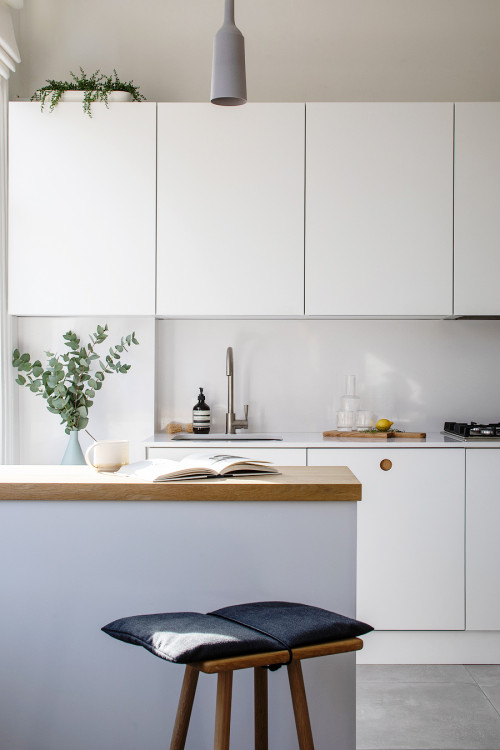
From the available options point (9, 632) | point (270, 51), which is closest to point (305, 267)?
point (270, 51)

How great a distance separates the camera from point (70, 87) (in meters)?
3.52

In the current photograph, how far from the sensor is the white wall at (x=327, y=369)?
A: 12.6 feet

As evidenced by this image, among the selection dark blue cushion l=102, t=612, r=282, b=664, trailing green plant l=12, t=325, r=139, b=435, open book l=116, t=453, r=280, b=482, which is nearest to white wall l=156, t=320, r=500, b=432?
trailing green plant l=12, t=325, r=139, b=435

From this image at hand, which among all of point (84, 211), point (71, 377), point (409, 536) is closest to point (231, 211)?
point (84, 211)

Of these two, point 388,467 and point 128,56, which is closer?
point 388,467

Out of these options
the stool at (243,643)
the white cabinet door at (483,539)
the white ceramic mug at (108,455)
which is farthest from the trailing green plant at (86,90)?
the stool at (243,643)

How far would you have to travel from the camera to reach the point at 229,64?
7.23ft

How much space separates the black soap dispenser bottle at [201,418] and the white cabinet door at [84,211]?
1.79 feet

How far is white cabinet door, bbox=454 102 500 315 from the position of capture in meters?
3.44

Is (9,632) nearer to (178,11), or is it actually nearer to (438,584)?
(438,584)

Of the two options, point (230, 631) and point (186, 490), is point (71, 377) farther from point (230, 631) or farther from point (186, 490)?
point (230, 631)

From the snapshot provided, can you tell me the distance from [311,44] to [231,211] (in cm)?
111

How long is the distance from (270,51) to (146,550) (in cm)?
288

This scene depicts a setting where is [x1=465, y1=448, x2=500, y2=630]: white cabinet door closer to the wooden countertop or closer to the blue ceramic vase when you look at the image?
the wooden countertop
